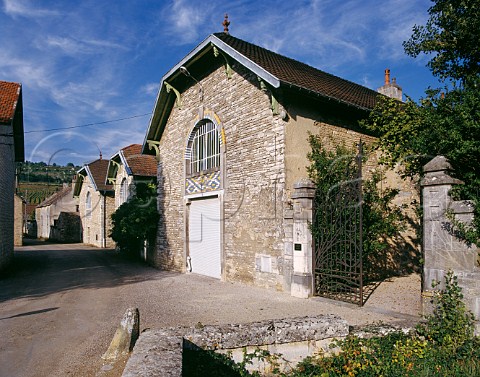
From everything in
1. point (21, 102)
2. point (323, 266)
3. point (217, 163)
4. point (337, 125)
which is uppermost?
point (21, 102)

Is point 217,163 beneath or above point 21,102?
beneath

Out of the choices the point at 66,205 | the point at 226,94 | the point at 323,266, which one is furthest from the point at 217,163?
the point at 66,205

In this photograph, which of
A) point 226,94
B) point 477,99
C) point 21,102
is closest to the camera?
point 477,99

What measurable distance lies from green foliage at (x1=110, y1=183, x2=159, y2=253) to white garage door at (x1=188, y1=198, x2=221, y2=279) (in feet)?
8.89

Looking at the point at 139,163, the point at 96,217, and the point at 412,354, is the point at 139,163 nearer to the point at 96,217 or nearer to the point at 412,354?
the point at 96,217

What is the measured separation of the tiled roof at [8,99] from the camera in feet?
40.5

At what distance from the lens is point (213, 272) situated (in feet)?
40.0

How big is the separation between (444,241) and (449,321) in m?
1.11

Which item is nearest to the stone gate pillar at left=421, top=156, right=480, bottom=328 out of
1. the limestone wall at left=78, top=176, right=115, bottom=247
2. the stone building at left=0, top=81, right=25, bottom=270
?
the stone building at left=0, top=81, right=25, bottom=270

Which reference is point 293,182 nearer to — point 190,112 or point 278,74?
point 278,74

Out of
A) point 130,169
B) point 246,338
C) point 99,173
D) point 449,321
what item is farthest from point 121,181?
point 449,321

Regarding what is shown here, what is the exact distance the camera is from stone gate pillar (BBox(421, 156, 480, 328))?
5.16 metres

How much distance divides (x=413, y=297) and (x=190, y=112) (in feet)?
30.2

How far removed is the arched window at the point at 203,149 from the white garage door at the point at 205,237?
45.3 inches
